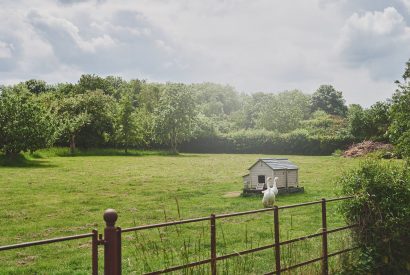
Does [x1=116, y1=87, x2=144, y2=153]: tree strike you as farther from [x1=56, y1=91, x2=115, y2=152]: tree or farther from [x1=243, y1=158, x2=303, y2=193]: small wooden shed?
[x1=243, y1=158, x2=303, y2=193]: small wooden shed

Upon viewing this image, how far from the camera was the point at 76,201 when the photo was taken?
1775cm

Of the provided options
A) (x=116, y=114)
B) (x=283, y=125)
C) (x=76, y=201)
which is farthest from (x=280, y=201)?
(x=283, y=125)

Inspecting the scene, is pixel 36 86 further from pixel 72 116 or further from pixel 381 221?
pixel 381 221

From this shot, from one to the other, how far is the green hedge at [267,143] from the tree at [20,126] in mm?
25824

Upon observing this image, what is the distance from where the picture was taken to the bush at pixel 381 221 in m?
8.05

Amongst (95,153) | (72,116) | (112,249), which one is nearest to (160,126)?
(95,153)

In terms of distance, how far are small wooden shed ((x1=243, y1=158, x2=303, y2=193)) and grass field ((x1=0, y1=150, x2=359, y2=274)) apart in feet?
2.50

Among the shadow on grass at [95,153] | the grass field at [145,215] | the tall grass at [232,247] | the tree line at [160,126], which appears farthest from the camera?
the shadow on grass at [95,153]

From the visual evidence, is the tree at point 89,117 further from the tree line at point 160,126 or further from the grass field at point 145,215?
the grass field at point 145,215

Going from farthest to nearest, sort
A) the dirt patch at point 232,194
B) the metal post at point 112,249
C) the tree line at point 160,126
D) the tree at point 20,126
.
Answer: the tree line at point 160,126
the tree at point 20,126
the dirt patch at point 232,194
the metal post at point 112,249

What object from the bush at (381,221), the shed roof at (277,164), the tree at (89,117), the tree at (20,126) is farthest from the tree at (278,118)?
the bush at (381,221)

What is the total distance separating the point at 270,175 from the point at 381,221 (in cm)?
1090

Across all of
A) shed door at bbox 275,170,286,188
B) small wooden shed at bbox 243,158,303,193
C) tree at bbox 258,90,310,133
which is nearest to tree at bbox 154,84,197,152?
tree at bbox 258,90,310,133

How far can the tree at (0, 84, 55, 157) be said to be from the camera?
34.2 meters
